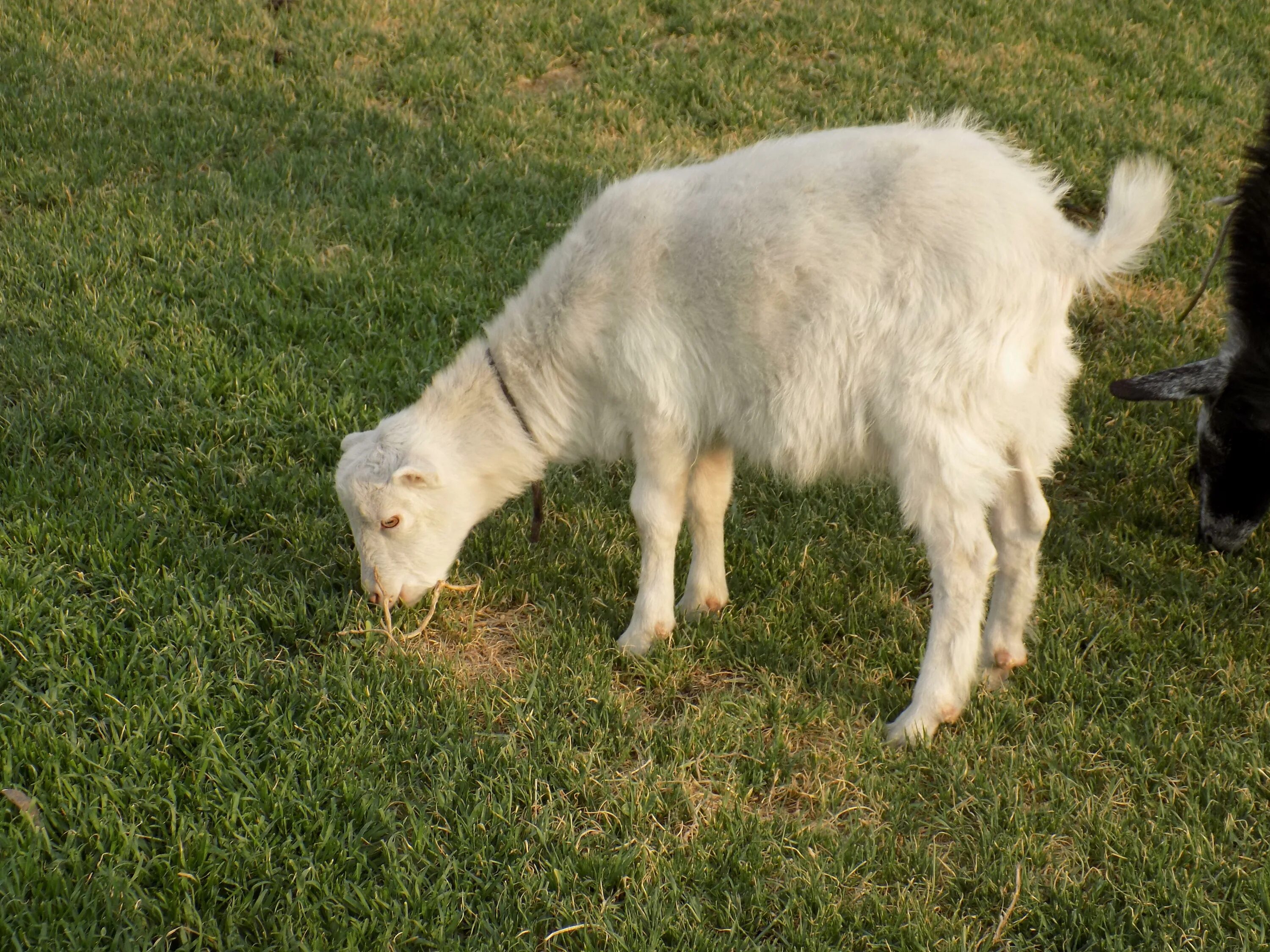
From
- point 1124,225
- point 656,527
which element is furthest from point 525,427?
point 1124,225

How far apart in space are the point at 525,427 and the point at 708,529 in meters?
0.81

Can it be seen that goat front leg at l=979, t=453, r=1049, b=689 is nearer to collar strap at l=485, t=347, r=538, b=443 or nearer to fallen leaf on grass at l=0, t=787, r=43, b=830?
collar strap at l=485, t=347, r=538, b=443

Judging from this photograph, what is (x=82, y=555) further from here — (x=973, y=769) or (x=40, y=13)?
(x=40, y=13)

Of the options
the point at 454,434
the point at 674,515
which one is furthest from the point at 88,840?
the point at 674,515

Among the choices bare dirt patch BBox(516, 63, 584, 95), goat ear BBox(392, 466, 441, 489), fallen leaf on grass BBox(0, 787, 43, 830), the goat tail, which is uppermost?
the goat tail

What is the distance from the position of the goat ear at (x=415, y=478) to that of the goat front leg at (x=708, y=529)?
3.15 feet

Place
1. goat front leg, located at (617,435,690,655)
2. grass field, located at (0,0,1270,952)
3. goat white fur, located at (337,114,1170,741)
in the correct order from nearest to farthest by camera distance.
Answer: grass field, located at (0,0,1270,952) → goat white fur, located at (337,114,1170,741) → goat front leg, located at (617,435,690,655)

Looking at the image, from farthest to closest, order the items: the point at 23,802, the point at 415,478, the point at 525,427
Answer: the point at 525,427
the point at 415,478
the point at 23,802

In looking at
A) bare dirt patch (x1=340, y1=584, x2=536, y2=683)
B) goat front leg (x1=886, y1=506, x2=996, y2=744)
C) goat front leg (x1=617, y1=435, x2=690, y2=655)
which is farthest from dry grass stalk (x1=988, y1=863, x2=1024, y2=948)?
bare dirt patch (x1=340, y1=584, x2=536, y2=683)

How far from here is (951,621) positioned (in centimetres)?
389

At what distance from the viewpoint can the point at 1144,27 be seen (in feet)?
30.7

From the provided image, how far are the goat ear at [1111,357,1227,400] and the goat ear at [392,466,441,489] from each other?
265cm

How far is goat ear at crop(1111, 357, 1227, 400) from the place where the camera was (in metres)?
4.64

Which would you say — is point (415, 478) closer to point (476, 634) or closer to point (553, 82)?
point (476, 634)
